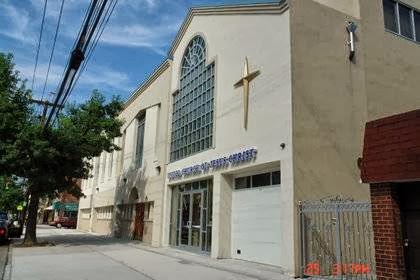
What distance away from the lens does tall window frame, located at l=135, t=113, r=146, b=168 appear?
91.8 ft

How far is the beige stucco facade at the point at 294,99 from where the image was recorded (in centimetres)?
1314

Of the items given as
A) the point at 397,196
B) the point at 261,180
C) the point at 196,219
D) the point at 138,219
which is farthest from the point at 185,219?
the point at 397,196

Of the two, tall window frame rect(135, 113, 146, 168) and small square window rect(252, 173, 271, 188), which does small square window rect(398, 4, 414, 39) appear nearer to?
small square window rect(252, 173, 271, 188)

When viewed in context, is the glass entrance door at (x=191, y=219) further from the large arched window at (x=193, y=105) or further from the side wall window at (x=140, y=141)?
the side wall window at (x=140, y=141)

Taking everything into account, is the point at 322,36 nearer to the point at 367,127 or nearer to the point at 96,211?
the point at 367,127

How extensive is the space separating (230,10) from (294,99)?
21.2 ft

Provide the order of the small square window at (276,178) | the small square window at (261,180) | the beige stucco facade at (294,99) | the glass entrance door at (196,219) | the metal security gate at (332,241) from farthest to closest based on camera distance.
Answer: the glass entrance door at (196,219)
the small square window at (261,180)
the small square window at (276,178)
the beige stucco facade at (294,99)
the metal security gate at (332,241)

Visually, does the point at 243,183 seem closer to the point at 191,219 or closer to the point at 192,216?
the point at 192,216

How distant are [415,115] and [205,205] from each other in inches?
458

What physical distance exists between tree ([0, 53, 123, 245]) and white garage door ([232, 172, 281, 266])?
34.3ft

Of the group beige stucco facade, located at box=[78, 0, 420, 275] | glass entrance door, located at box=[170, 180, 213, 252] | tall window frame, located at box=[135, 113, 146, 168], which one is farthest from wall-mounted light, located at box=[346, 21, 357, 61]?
tall window frame, located at box=[135, 113, 146, 168]

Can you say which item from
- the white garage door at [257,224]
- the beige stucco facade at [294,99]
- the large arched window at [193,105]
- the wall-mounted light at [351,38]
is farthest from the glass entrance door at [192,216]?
the wall-mounted light at [351,38]

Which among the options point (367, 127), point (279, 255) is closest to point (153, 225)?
point (279, 255)

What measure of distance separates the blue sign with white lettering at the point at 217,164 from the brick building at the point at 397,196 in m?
6.35
